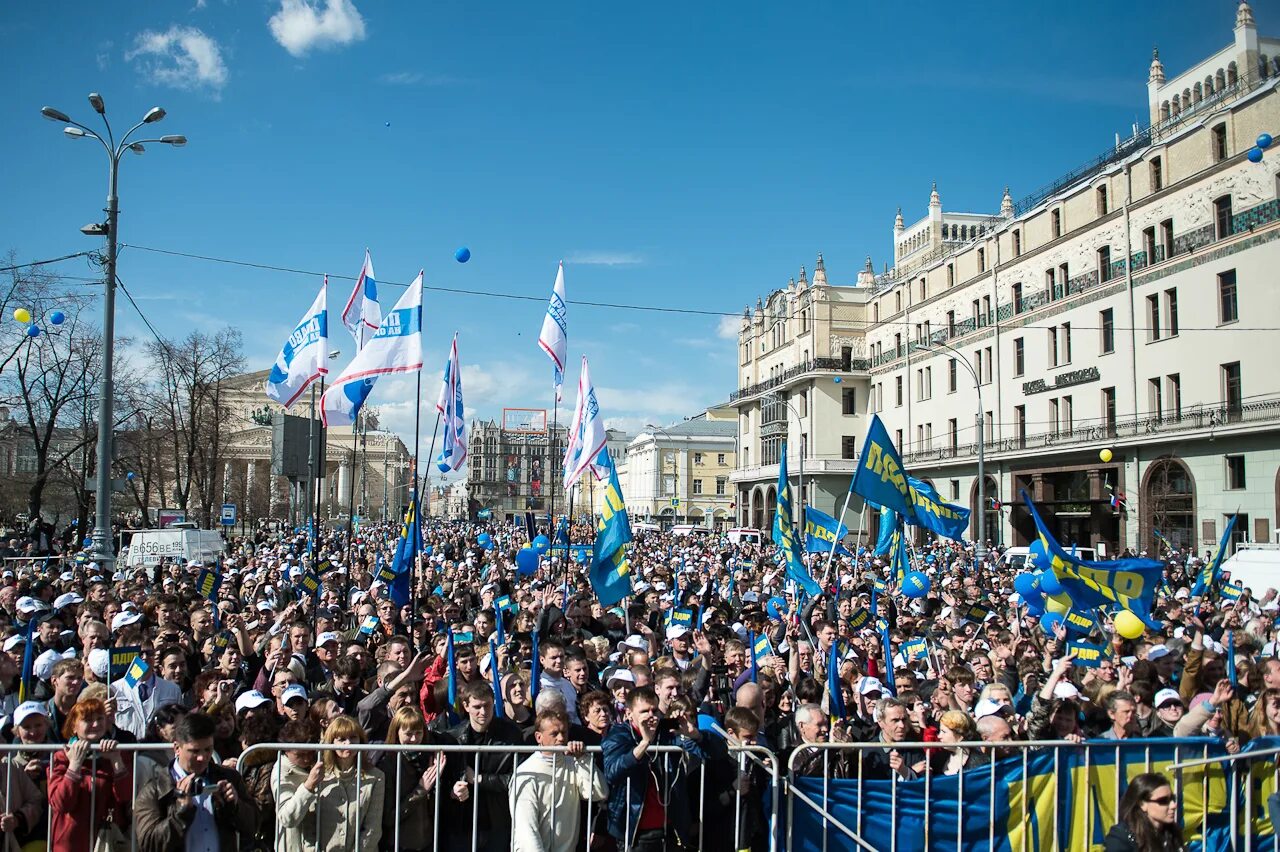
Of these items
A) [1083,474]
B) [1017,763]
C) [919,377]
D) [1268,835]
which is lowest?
[1268,835]

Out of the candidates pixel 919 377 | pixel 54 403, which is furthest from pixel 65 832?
pixel 919 377

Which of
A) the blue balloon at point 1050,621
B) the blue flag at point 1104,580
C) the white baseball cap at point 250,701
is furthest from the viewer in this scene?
the blue balloon at point 1050,621

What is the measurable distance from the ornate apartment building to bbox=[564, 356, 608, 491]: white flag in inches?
758

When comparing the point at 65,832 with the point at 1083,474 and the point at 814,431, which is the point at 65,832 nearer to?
the point at 1083,474

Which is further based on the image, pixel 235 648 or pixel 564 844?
pixel 235 648

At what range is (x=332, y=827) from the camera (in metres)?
5.20

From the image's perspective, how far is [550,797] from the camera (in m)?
5.26

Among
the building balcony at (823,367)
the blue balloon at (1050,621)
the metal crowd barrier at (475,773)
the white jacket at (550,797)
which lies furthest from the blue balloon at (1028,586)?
the building balcony at (823,367)

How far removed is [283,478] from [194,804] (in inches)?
2597

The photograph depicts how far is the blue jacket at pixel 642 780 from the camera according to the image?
5.18 m

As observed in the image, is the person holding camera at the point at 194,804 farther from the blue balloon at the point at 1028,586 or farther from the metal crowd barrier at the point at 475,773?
the blue balloon at the point at 1028,586

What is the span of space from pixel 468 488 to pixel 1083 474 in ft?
414

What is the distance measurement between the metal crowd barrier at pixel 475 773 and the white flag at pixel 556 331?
11883 mm

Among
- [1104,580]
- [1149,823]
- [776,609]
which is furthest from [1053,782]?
[776,609]
